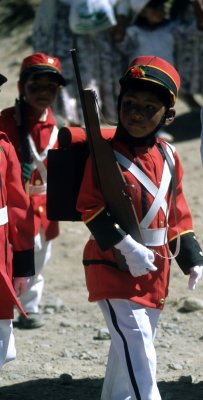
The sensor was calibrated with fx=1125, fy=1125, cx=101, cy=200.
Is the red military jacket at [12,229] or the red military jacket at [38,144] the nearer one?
the red military jacket at [12,229]

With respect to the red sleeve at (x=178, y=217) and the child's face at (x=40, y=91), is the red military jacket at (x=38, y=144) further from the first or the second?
the red sleeve at (x=178, y=217)

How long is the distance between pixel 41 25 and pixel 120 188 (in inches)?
265

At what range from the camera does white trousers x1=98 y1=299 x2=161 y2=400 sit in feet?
16.5

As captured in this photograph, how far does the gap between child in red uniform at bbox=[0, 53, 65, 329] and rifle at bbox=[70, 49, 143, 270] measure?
1.73m

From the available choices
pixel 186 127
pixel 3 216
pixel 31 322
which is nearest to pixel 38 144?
pixel 31 322

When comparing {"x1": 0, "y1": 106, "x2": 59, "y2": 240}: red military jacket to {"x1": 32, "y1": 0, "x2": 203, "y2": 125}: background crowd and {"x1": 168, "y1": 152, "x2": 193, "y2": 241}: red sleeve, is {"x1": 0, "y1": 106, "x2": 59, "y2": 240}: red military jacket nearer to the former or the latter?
{"x1": 168, "y1": 152, "x2": 193, "y2": 241}: red sleeve

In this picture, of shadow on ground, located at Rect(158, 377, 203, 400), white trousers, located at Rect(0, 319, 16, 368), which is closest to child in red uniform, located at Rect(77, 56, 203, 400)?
white trousers, located at Rect(0, 319, 16, 368)

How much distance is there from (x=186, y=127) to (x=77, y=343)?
533 cm

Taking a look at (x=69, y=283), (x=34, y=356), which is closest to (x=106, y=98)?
(x=69, y=283)

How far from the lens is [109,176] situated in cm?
502

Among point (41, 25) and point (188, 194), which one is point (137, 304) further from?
point (41, 25)

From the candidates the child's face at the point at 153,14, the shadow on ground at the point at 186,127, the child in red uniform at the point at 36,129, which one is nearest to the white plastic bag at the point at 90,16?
the child's face at the point at 153,14

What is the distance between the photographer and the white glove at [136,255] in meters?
4.93

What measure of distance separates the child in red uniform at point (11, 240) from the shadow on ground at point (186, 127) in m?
6.07
